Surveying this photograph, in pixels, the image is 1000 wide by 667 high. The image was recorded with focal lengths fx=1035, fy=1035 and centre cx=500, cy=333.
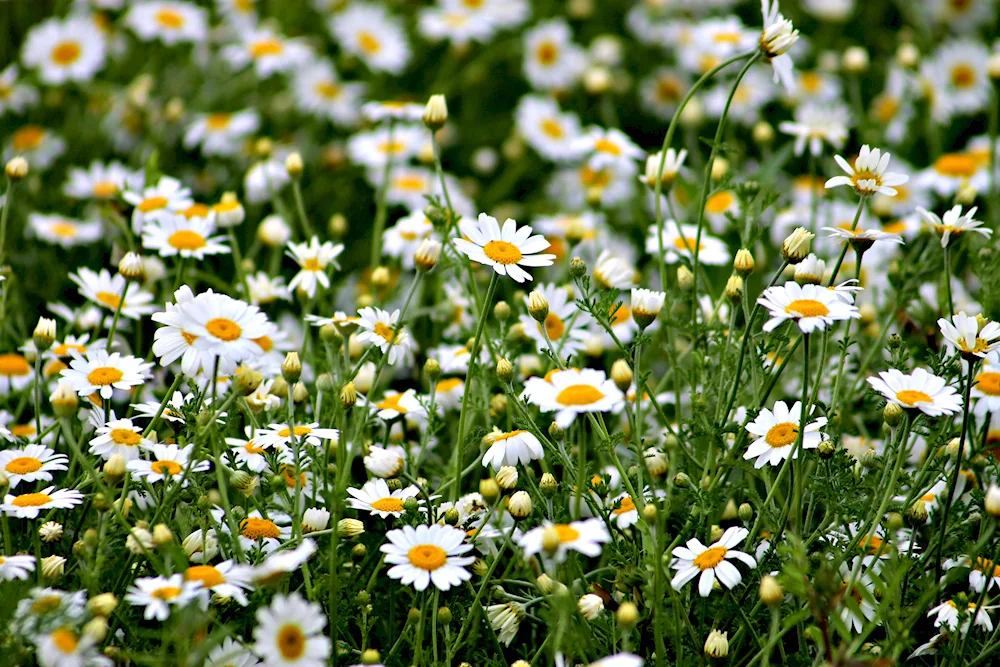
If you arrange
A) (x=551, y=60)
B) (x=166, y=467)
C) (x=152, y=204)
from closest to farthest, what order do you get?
1. (x=166, y=467)
2. (x=152, y=204)
3. (x=551, y=60)

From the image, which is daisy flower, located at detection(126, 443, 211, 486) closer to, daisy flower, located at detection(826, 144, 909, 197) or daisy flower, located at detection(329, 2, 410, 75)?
daisy flower, located at detection(826, 144, 909, 197)

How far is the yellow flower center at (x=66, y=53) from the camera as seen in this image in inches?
146

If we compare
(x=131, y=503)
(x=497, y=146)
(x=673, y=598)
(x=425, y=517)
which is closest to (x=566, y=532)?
(x=673, y=598)

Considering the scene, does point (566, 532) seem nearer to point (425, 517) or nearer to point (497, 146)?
point (425, 517)

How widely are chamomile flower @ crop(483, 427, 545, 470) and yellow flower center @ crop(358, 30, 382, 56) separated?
271 cm

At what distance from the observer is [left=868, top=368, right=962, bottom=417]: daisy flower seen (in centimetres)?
167

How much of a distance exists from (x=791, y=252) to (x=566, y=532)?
69 centimetres

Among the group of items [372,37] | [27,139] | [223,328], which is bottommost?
[223,328]

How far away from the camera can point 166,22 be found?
3.85m

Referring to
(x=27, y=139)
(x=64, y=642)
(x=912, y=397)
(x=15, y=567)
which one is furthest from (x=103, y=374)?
(x=27, y=139)

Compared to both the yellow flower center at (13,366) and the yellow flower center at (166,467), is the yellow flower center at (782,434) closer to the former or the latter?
the yellow flower center at (166,467)

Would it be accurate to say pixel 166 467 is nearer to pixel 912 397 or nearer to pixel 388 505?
pixel 388 505

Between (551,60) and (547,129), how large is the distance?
498mm

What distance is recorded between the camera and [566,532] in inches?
59.6
